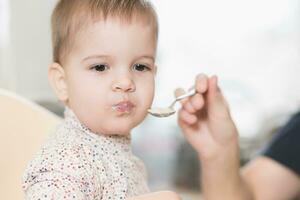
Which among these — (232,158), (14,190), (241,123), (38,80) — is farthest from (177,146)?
(14,190)

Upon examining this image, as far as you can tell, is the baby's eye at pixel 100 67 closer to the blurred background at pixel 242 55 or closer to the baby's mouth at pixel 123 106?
the baby's mouth at pixel 123 106

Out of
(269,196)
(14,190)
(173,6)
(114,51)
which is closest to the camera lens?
(114,51)

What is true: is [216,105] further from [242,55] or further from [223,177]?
[242,55]

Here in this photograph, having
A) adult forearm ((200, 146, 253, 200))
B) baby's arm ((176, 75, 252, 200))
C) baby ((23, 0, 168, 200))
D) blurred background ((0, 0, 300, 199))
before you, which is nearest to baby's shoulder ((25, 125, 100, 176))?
baby ((23, 0, 168, 200))

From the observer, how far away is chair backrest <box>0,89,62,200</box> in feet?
3.05

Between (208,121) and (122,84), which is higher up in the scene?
(122,84)

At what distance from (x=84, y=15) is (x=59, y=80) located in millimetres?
108

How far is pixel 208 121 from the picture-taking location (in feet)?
3.61

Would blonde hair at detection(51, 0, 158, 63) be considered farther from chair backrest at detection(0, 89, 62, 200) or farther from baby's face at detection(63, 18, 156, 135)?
chair backrest at detection(0, 89, 62, 200)

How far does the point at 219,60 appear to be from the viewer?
8.81 feet

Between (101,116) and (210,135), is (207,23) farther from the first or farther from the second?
(101,116)

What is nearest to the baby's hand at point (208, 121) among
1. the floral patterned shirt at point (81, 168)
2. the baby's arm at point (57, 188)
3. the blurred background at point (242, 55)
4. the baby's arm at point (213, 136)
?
the baby's arm at point (213, 136)

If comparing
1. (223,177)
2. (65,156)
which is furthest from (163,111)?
(223,177)

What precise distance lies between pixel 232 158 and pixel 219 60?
1.57m
